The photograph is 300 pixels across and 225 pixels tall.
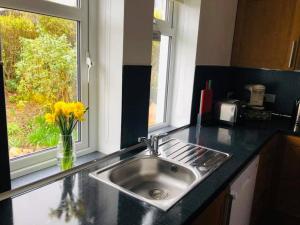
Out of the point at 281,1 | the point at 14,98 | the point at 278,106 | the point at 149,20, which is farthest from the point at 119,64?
the point at 278,106

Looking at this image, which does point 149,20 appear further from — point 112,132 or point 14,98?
point 14,98

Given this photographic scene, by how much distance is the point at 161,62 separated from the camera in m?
2.08

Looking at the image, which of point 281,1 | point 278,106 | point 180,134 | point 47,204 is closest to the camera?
point 47,204

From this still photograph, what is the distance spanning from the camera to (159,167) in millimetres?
1436

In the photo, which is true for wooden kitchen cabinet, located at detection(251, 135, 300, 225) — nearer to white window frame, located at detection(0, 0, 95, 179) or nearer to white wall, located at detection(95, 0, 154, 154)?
white wall, located at detection(95, 0, 154, 154)

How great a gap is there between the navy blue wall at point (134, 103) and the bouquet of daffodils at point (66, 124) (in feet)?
1.06

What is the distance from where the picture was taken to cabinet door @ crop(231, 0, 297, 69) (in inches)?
85.0

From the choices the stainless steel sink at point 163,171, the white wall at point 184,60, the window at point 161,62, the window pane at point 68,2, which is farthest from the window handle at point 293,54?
the window pane at point 68,2

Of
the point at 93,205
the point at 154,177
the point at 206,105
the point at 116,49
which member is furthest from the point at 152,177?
the point at 206,105

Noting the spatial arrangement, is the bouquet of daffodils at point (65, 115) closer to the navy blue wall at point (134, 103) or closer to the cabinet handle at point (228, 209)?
the navy blue wall at point (134, 103)

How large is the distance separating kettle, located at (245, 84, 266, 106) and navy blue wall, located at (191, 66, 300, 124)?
5.6 inches

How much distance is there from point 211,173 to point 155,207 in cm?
42

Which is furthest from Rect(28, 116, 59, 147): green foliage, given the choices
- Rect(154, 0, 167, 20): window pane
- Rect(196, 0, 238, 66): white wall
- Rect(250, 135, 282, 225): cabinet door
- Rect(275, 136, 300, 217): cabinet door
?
Rect(275, 136, 300, 217): cabinet door

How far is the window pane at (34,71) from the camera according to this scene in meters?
1.16
